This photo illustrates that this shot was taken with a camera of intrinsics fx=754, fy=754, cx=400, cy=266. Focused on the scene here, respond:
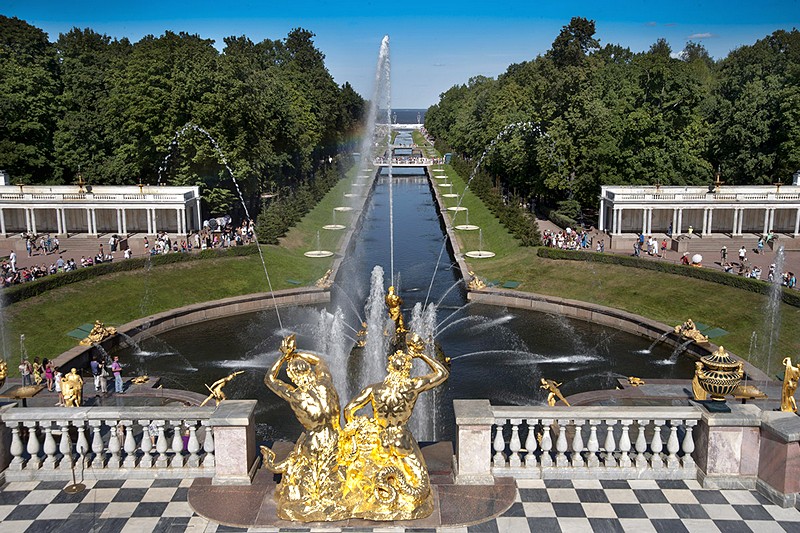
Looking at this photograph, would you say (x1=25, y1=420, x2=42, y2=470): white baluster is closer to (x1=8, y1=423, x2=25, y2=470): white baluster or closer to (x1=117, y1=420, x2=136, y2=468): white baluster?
(x1=8, y1=423, x2=25, y2=470): white baluster

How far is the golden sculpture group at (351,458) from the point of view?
13.4 metres

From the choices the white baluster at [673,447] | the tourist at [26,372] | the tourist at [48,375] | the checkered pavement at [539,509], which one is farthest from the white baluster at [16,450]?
the tourist at [26,372]

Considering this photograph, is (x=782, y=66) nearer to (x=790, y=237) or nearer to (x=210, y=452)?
(x=790, y=237)

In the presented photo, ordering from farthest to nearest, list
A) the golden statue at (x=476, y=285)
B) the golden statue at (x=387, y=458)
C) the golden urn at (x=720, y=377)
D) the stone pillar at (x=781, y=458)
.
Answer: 1. the golden statue at (x=476, y=285)
2. the golden urn at (x=720, y=377)
3. the stone pillar at (x=781, y=458)
4. the golden statue at (x=387, y=458)

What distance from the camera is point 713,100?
8431cm

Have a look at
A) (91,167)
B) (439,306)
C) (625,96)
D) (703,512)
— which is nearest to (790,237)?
(625,96)

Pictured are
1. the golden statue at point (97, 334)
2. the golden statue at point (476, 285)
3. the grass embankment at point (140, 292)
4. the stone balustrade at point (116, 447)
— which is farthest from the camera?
the golden statue at point (476, 285)

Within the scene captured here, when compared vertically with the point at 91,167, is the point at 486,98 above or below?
above

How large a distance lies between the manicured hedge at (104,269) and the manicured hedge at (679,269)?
22630 millimetres

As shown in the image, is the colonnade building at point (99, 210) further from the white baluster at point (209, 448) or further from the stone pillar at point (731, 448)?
the stone pillar at point (731, 448)

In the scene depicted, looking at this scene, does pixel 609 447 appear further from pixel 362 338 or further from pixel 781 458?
pixel 362 338

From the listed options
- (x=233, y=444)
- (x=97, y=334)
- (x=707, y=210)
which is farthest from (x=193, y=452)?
(x=707, y=210)

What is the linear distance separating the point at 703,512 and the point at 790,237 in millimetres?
55937

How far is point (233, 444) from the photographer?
46.7 feet
